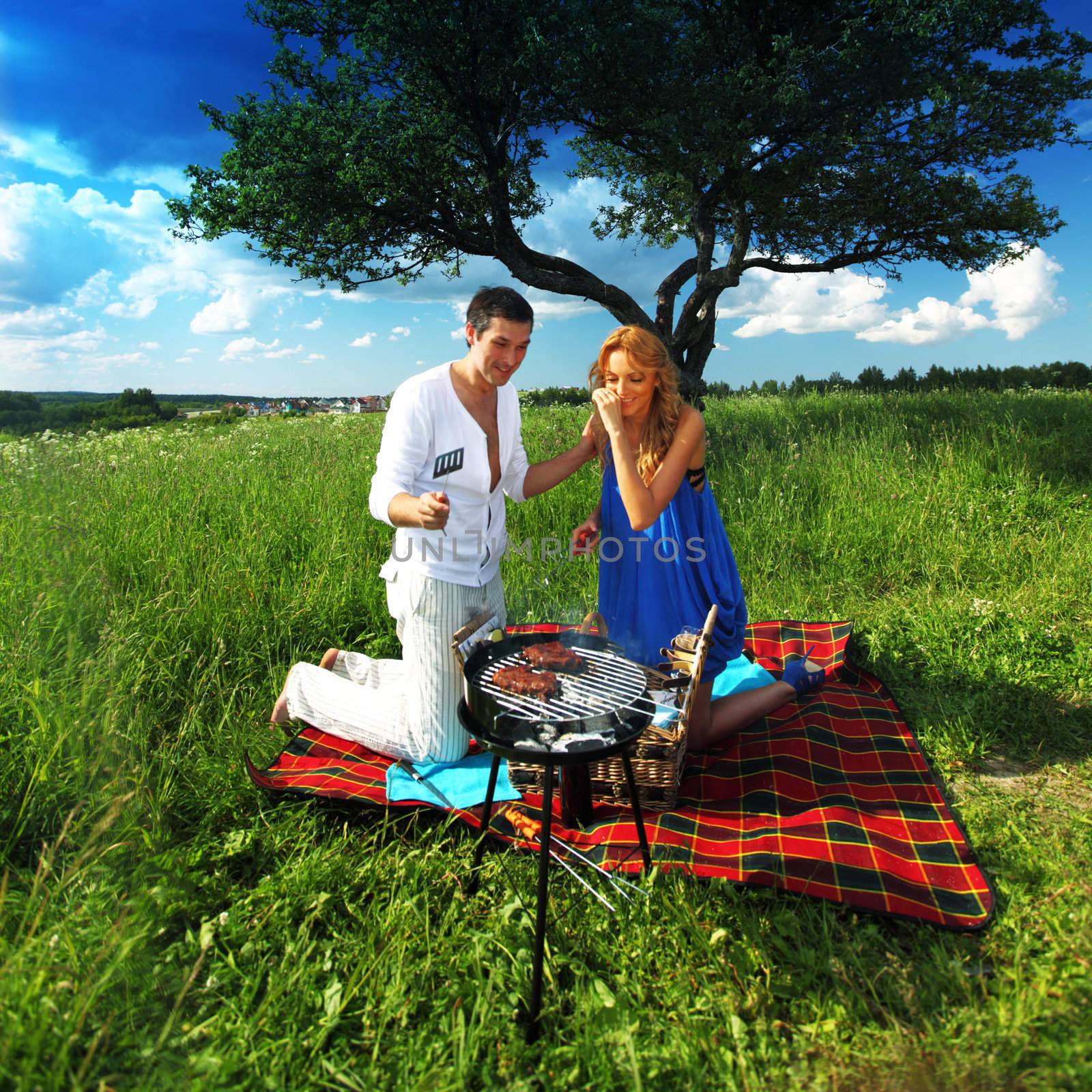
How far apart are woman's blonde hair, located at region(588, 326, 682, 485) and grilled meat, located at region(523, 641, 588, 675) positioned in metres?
1.13

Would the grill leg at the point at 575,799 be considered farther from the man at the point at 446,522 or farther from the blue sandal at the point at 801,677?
the blue sandal at the point at 801,677

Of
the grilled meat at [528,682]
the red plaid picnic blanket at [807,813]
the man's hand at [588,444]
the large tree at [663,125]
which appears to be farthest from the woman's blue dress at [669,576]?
the large tree at [663,125]

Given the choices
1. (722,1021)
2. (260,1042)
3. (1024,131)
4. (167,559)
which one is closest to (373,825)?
(260,1042)

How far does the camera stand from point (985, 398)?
12.0m

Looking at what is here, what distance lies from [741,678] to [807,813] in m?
1.24

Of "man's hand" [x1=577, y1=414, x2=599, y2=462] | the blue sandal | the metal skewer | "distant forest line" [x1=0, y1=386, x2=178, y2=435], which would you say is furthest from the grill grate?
"distant forest line" [x1=0, y1=386, x2=178, y2=435]

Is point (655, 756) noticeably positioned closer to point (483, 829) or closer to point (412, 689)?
point (483, 829)

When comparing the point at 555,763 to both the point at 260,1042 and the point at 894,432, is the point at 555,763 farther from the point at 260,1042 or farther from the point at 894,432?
the point at 894,432

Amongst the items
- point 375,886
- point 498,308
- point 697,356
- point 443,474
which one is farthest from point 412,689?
point 697,356

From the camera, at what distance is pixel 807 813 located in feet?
9.97

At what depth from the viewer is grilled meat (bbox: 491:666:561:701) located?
7.95 feet

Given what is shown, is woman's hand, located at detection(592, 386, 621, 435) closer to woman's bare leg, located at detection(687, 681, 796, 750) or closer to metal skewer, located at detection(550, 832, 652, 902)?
woman's bare leg, located at detection(687, 681, 796, 750)

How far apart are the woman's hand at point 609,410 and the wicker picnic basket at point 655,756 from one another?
881mm

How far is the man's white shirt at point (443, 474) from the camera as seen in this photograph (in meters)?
3.11
